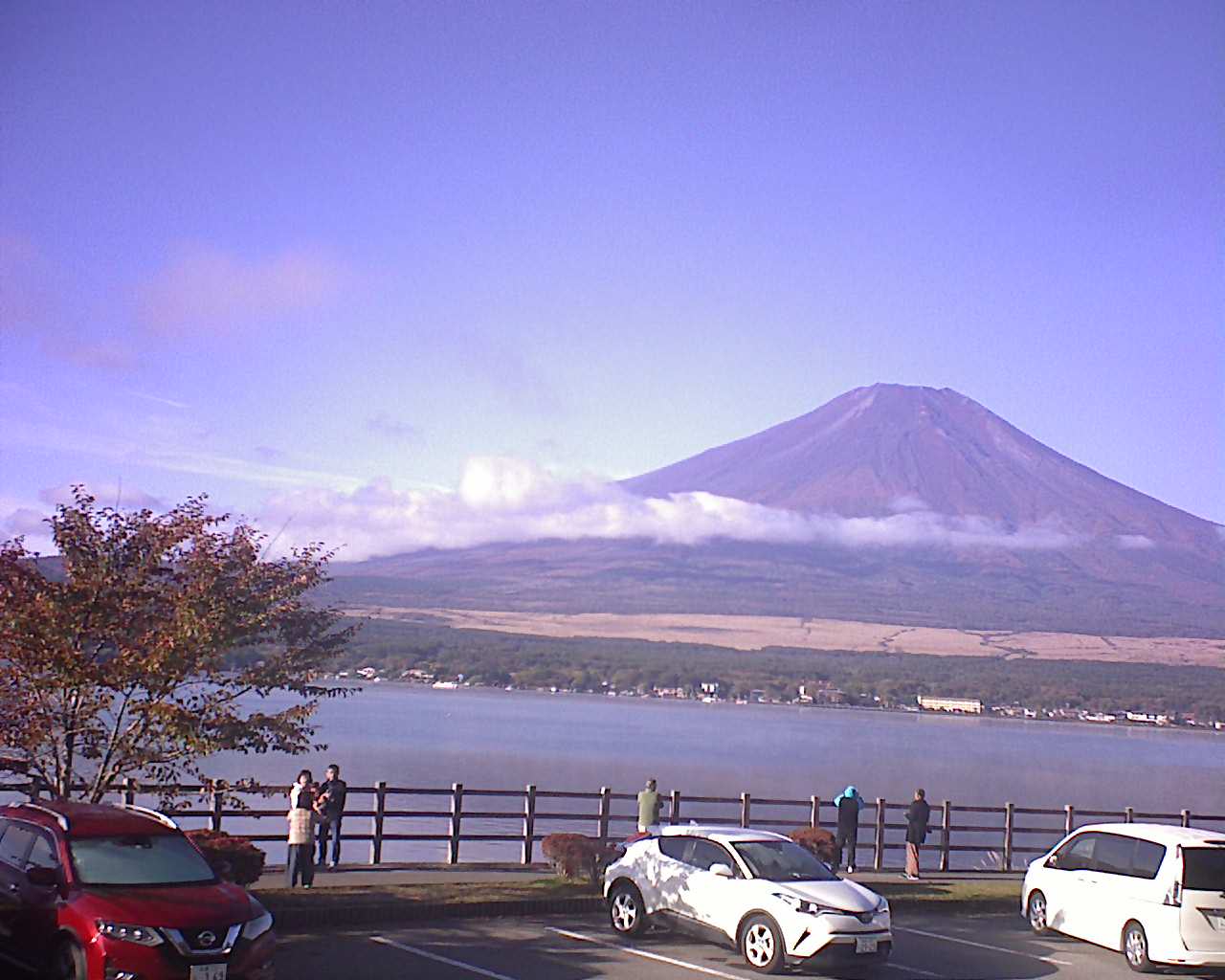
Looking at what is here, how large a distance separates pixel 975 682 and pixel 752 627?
37.3 metres

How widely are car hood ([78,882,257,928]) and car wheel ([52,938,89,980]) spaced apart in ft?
0.93

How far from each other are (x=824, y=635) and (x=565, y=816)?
150763 mm

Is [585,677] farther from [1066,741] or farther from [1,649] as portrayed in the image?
[1,649]

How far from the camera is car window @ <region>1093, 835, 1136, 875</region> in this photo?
1745 centimetres

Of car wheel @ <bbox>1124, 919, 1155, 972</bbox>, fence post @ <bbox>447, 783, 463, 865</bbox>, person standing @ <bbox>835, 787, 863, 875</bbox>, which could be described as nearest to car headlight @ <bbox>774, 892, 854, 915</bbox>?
car wheel @ <bbox>1124, 919, 1155, 972</bbox>

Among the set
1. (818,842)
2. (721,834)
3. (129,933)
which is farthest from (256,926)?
(818,842)

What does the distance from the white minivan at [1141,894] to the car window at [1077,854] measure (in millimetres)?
12

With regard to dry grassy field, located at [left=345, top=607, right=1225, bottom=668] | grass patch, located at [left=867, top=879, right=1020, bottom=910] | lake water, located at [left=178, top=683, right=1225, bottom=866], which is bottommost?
lake water, located at [left=178, top=683, right=1225, bottom=866]

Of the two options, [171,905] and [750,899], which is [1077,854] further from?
[171,905]

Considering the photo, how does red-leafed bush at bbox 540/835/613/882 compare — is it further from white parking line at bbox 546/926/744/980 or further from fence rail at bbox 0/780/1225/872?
white parking line at bbox 546/926/744/980

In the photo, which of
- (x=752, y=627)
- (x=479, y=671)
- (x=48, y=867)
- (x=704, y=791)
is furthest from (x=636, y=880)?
(x=752, y=627)

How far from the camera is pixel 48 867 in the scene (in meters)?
12.1

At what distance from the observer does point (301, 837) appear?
18438mm

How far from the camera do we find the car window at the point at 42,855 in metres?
12.2
